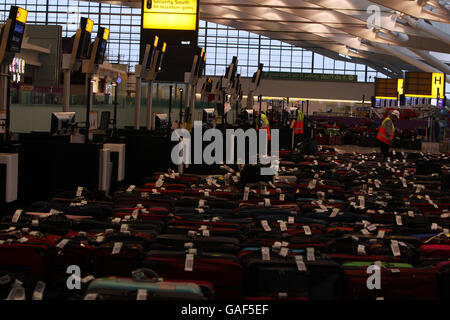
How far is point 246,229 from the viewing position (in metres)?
6.00

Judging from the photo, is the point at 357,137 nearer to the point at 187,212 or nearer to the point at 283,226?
the point at 187,212

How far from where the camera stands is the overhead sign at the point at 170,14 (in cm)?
2169

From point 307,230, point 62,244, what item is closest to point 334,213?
point 307,230

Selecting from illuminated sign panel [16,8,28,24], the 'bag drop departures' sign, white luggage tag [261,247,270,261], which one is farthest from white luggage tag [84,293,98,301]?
the 'bag drop departures' sign

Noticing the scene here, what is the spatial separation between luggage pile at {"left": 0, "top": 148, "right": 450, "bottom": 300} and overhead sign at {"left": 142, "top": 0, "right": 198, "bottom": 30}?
14363 millimetres

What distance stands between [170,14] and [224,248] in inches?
681

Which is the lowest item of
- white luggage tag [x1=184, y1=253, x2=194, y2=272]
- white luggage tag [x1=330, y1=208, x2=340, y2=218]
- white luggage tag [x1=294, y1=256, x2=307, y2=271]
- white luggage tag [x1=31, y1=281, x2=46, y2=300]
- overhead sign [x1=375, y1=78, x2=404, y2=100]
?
white luggage tag [x1=31, y1=281, x2=46, y2=300]

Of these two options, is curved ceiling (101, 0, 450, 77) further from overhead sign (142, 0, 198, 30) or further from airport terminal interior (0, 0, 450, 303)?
airport terminal interior (0, 0, 450, 303)

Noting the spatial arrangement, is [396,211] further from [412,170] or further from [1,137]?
[412,170]

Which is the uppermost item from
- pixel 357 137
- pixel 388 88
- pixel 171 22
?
pixel 171 22

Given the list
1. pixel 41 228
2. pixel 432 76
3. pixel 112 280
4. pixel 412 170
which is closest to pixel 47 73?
pixel 412 170

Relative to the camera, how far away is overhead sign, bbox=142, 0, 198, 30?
71.2 feet

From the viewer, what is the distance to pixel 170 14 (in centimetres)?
2180

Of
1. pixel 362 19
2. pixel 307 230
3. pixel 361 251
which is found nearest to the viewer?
pixel 361 251
